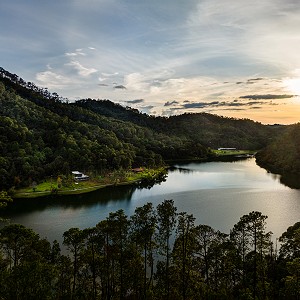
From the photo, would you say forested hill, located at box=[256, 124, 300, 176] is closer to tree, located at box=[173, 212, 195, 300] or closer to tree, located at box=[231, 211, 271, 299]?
tree, located at box=[231, 211, 271, 299]

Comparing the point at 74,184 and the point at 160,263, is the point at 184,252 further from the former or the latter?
the point at 74,184

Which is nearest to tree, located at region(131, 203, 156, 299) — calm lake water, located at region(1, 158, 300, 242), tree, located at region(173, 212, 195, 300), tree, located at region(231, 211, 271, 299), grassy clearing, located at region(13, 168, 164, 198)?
tree, located at region(173, 212, 195, 300)

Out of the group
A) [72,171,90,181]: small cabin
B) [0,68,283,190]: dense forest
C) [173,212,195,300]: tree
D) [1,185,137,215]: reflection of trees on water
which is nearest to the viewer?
[173,212,195,300]: tree

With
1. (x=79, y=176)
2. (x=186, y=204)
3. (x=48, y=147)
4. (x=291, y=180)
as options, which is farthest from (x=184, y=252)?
(x=48, y=147)

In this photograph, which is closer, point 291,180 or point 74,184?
point 74,184

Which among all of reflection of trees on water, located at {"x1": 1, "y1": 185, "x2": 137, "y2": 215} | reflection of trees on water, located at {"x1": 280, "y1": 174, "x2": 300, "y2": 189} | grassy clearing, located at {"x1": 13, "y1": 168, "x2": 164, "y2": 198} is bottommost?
reflection of trees on water, located at {"x1": 280, "y1": 174, "x2": 300, "y2": 189}

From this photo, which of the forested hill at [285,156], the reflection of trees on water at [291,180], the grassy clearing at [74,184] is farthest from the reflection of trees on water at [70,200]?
the forested hill at [285,156]

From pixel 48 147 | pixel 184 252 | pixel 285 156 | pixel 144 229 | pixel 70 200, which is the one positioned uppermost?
pixel 48 147

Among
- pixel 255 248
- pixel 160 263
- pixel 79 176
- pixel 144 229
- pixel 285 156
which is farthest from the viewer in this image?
pixel 285 156

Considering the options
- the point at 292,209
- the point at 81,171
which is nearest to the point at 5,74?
the point at 81,171
